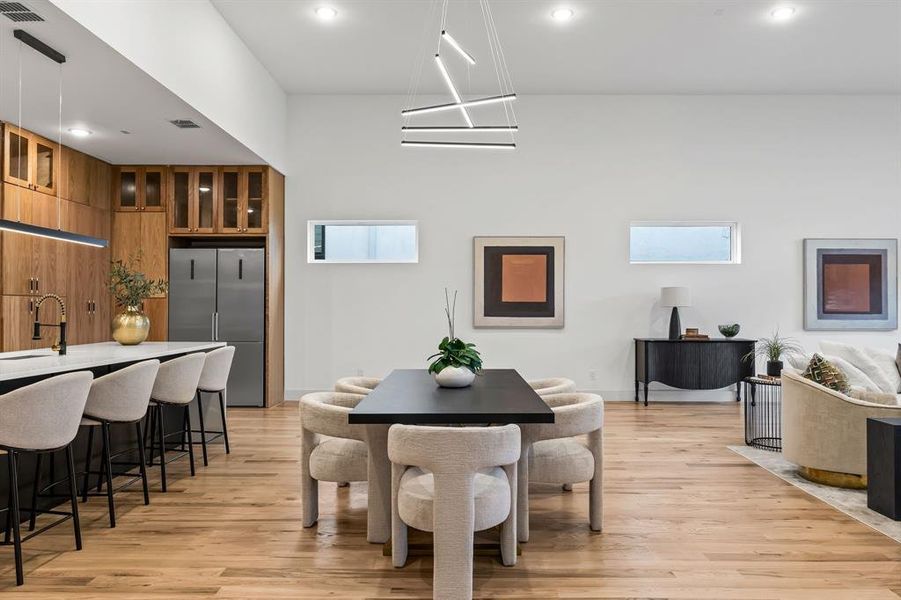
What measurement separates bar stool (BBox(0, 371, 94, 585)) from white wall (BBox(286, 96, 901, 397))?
4491 mm

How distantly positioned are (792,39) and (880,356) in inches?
124

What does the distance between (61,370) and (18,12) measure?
2.00 meters

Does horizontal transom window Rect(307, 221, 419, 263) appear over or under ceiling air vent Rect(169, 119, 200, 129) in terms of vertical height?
under

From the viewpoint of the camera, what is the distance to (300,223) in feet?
23.7

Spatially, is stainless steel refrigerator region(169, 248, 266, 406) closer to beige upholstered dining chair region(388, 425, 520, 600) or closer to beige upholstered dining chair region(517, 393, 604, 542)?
beige upholstered dining chair region(517, 393, 604, 542)

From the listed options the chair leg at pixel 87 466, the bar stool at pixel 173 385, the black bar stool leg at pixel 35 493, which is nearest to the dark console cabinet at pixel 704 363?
the bar stool at pixel 173 385

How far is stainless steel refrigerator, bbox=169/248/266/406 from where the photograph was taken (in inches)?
263

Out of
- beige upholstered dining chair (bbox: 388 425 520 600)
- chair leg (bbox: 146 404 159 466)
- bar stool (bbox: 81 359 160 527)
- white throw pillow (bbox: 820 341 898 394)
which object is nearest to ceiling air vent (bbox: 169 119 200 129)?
chair leg (bbox: 146 404 159 466)

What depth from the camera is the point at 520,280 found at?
7.19 meters

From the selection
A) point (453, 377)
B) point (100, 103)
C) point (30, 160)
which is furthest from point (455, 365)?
point (30, 160)

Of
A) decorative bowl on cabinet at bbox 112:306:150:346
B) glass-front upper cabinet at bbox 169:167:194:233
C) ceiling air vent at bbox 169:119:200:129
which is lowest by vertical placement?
decorative bowl on cabinet at bbox 112:306:150:346

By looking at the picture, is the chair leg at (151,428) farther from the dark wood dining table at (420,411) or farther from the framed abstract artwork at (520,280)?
the framed abstract artwork at (520,280)

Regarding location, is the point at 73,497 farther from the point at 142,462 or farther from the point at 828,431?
the point at 828,431

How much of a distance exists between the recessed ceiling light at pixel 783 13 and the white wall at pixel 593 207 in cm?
193
